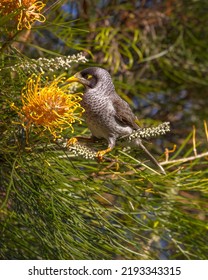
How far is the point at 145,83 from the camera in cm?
183

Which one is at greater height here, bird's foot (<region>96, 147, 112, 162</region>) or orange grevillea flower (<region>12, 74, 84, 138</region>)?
orange grevillea flower (<region>12, 74, 84, 138</region>)

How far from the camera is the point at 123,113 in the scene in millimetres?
1270

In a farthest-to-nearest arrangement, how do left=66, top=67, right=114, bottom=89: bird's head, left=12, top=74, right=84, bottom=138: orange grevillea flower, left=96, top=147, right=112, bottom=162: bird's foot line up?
left=66, top=67, right=114, bottom=89: bird's head
left=96, top=147, right=112, bottom=162: bird's foot
left=12, top=74, right=84, bottom=138: orange grevillea flower

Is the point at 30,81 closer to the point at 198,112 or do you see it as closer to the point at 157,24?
the point at 157,24

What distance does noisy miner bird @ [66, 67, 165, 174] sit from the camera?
1.18 m

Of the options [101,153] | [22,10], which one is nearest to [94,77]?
[101,153]

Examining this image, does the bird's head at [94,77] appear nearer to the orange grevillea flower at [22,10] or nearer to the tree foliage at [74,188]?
the tree foliage at [74,188]

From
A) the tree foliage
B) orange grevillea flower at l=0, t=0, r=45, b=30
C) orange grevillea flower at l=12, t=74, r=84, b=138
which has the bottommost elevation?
the tree foliage

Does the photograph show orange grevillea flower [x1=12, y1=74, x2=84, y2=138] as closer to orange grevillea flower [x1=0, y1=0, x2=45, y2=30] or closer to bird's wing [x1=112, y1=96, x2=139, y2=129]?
orange grevillea flower [x1=0, y1=0, x2=45, y2=30]

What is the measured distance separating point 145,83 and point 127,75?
6 cm

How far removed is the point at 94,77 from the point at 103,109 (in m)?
0.08

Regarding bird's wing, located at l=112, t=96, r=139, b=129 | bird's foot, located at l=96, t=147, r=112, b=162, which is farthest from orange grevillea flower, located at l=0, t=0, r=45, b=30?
bird's wing, located at l=112, t=96, r=139, b=129

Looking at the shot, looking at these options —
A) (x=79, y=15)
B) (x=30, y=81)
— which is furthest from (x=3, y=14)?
(x=79, y=15)

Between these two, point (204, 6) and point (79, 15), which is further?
point (204, 6)
